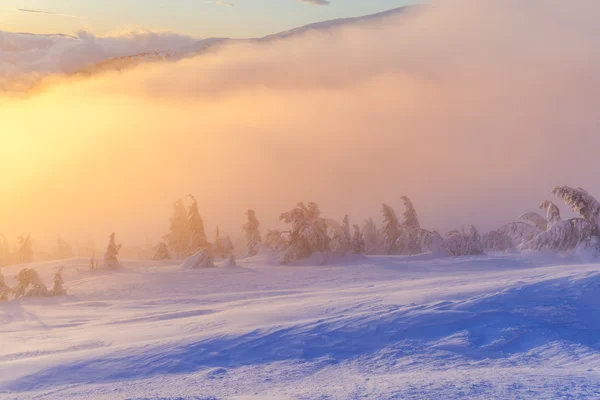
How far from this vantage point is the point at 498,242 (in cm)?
5291

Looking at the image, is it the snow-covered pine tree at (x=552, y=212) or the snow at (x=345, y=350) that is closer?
the snow at (x=345, y=350)

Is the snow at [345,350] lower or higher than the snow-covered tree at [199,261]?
lower

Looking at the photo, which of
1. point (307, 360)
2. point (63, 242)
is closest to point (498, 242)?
point (307, 360)

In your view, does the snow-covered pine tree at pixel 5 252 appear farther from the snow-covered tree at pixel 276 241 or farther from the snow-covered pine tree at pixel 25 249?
the snow-covered tree at pixel 276 241

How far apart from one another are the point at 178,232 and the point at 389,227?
2009cm

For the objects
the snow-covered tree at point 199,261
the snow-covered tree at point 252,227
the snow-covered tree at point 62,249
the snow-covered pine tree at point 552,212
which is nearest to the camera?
the snow-covered pine tree at point 552,212

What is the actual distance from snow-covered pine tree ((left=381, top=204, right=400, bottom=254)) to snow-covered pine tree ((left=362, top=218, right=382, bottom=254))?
20.2ft

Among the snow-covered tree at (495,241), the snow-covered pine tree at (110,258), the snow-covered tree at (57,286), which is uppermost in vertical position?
the snow-covered pine tree at (110,258)

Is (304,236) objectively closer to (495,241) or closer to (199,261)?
(199,261)

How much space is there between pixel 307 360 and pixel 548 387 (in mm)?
4160

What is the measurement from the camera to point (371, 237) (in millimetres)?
61500

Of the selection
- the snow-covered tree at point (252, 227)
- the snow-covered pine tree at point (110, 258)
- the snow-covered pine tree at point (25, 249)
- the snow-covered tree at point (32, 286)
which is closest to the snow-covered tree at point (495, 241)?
the snow-covered tree at point (252, 227)

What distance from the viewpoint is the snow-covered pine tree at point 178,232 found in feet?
189

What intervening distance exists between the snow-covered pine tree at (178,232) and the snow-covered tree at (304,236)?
2270cm
